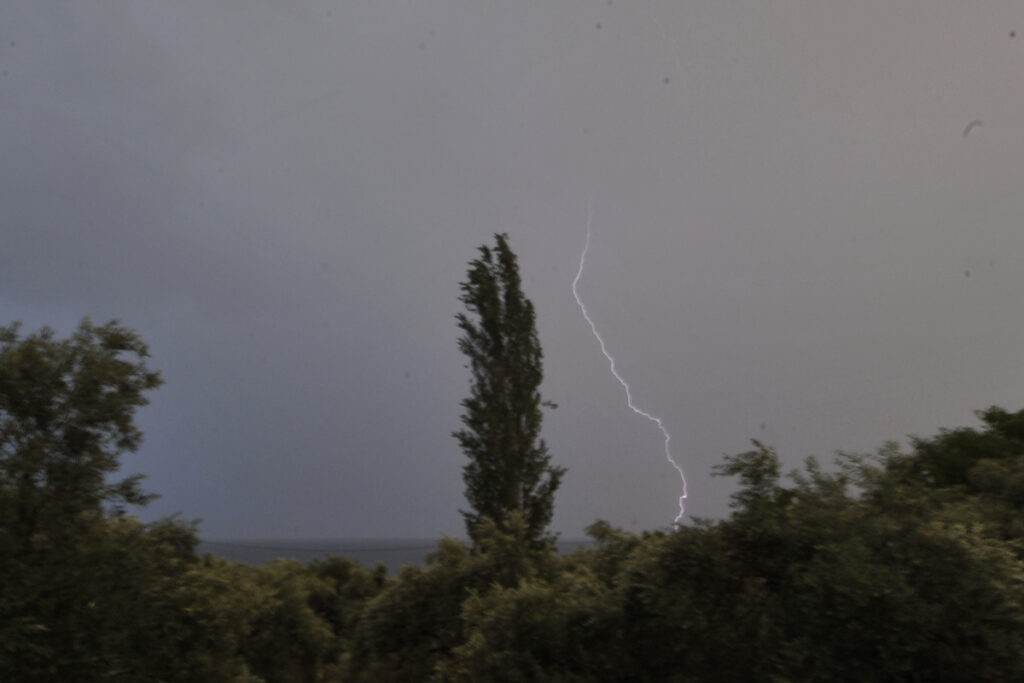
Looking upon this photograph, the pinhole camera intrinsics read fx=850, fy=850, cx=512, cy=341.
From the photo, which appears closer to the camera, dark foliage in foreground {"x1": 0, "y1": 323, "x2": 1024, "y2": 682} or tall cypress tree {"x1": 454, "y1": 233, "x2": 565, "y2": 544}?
dark foliage in foreground {"x1": 0, "y1": 323, "x2": 1024, "y2": 682}

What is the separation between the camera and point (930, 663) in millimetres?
8328

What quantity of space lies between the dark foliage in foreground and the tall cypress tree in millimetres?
7095

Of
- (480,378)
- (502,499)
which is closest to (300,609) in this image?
(502,499)

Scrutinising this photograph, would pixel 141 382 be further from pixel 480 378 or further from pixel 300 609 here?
pixel 480 378

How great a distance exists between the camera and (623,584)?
1044 cm

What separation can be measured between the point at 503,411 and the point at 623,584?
398 inches

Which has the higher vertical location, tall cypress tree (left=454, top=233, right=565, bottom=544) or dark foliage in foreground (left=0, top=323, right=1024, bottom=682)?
tall cypress tree (left=454, top=233, right=565, bottom=544)

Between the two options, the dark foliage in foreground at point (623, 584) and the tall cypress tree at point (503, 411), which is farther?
the tall cypress tree at point (503, 411)

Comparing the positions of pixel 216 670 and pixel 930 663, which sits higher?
pixel 930 663

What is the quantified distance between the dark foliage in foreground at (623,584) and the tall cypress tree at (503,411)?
7095 mm

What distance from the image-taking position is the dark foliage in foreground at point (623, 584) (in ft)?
27.3

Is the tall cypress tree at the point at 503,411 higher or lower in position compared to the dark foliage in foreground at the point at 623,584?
higher

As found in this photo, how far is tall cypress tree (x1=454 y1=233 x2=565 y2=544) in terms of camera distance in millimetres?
19906

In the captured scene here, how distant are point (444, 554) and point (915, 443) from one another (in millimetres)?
10590
